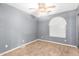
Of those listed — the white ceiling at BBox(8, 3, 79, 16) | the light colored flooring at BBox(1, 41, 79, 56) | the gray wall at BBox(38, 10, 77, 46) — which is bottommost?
the light colored flooring at BBox(1, 41, 79, 56)

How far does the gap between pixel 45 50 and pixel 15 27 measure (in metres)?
0.91

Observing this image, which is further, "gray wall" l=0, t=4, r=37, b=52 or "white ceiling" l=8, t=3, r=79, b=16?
"gray wall" l=0, t=4, r=37, b=52

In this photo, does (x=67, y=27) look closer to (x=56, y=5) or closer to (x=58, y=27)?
(x=58, y=27)

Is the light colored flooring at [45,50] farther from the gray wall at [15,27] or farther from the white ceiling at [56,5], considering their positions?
the white ceiling at [56,5]

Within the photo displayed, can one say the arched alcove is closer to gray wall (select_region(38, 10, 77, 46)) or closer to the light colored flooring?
gray wall (select_region(38, 10, 77, 46))

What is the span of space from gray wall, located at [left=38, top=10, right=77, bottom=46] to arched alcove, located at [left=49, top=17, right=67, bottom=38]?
7 centimetres

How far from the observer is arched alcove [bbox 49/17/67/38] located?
1.65 meters

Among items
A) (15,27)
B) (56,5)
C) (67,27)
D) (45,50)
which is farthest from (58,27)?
(15,27)

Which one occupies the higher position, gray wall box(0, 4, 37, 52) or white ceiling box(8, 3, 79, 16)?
white ceiling box(8, 3, 79, 16)

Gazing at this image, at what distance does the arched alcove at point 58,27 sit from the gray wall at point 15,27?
423 millimetres

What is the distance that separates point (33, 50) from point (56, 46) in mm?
558

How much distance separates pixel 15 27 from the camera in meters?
1.66

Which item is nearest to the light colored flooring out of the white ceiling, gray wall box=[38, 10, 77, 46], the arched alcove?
gray wall box=[38, 10, 77, 46]

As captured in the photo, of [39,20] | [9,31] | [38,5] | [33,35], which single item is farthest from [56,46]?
[9,31]
